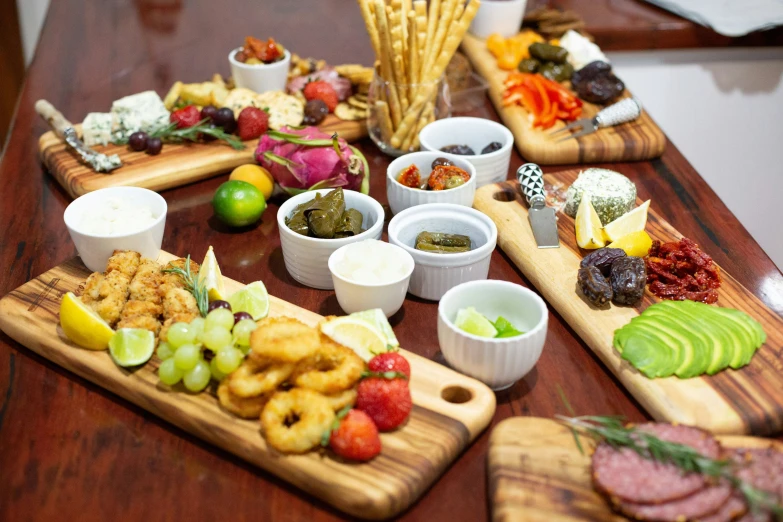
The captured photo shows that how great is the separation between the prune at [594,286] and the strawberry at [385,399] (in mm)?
544

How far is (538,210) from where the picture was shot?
201 centimetres

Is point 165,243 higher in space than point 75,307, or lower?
lower

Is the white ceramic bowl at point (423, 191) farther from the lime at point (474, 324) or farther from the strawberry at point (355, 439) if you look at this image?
the strawberry at point (355, 439)

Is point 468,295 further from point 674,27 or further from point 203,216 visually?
point 674,27

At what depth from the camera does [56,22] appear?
348 centimetres

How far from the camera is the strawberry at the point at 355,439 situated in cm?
127

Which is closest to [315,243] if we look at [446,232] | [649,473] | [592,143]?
[446,232]

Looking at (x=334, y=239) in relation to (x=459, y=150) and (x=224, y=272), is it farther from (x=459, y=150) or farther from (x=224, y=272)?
(x=459, y=150)

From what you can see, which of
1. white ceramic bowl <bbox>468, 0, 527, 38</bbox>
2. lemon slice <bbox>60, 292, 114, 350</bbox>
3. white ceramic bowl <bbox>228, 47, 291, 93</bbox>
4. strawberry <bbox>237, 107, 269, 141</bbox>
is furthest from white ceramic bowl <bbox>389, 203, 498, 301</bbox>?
white ceramic bowl <bbox>468, 0, 527, 38</bbox>

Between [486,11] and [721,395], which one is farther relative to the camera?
[486,11]

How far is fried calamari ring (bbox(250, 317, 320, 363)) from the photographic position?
135 centimetres

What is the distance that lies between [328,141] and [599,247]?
80 centimetres

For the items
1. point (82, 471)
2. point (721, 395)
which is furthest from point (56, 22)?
point (721, 395)

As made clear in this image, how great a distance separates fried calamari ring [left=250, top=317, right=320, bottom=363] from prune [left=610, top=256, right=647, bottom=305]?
0.70 meters
